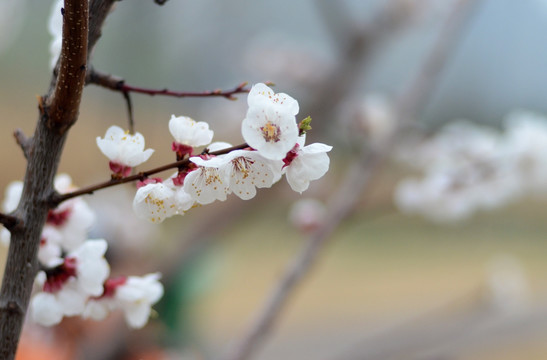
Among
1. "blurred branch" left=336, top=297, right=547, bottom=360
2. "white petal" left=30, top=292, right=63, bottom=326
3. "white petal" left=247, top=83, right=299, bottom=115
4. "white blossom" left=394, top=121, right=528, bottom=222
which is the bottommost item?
"white petal" left=30, top=292, right=63, bottom=326

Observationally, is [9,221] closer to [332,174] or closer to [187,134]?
[187,134]

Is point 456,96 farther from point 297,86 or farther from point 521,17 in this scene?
point 297,86

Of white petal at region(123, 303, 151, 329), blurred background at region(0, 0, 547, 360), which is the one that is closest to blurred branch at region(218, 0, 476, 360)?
blurred background at region(0, 0, 547, 360)

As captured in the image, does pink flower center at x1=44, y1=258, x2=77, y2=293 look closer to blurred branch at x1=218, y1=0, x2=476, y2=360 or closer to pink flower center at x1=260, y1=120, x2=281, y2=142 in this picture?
Result: pink flower center at x1=260, y1=120, x2=281, y2=142

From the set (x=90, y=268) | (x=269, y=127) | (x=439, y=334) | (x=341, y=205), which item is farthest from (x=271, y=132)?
(x=439, y=334)

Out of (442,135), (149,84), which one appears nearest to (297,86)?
(149,84)

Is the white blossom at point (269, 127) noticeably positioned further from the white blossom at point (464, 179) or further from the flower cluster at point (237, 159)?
the white blossom at point (464, 179)
